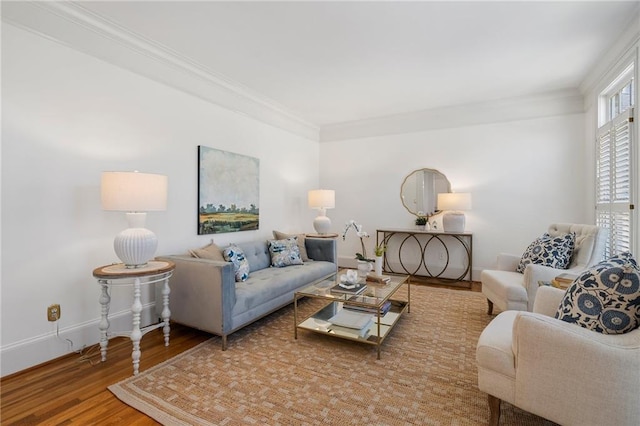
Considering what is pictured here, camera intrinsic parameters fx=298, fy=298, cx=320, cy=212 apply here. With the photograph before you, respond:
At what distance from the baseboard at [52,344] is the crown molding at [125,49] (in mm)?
2210

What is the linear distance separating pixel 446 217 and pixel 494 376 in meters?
3.26

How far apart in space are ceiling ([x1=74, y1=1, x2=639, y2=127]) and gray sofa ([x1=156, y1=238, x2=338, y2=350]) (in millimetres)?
2005

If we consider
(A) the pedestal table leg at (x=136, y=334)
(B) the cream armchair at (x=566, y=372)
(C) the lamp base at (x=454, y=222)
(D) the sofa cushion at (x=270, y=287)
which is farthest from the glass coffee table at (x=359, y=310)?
(C) the lamp base at (x=454, y=222)

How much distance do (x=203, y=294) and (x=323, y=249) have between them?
1890 millimetres

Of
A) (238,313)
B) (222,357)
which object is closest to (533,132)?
(238,313)

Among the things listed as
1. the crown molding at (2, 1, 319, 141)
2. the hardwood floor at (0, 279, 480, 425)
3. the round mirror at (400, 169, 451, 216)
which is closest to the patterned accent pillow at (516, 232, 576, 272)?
the round mirror at (400, 169, 451, 216)

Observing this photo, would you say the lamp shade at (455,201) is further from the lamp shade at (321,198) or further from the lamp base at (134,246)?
the lamp base at (134,246)

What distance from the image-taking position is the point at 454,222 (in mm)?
4375

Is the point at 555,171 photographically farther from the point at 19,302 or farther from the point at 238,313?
the point at 19,302

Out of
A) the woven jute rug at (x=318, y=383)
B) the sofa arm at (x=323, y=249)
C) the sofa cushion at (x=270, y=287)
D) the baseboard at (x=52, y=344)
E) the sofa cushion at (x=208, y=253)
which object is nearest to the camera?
the woven jute rug at (x=318, y=383)

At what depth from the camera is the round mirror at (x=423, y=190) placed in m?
4.79

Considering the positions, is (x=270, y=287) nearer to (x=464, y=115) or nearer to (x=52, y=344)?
(x=52, y=344)

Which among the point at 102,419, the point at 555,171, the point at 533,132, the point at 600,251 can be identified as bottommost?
the point at 102,419

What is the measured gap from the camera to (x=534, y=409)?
1322 mm
